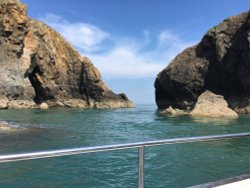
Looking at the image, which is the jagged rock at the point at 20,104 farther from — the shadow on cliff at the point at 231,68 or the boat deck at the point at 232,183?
the boat deck at the point at 232,183

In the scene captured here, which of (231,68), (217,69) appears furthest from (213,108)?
(217,69)

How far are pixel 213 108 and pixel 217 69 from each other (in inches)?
878

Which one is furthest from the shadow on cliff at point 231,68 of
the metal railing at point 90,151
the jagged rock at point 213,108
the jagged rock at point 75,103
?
the metal railing at point 90,151

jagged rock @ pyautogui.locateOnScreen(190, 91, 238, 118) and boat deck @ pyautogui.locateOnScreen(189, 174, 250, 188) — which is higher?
jagged rock @ pyautogui.locateOnScreen(190, 91, 238, 118)

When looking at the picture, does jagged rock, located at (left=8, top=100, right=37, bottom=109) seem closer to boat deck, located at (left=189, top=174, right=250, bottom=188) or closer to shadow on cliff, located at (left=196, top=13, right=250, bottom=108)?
shadow on cliff, located at (left=196, top=13, right=250, bottom=108)

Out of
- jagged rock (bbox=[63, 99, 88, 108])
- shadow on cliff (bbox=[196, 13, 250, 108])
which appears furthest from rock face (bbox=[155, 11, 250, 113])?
jagged rock (bbox=[63, 99, 88, 108])

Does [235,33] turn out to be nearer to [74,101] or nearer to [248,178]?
[74,101]

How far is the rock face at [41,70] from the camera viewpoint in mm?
68812

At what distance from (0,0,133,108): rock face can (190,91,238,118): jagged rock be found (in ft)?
115

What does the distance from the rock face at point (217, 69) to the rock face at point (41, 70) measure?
2147 centimetres

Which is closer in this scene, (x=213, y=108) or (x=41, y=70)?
(x=213, y=108)

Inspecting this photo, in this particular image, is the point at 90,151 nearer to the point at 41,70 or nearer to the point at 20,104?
the point at 20,104

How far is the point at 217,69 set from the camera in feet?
241

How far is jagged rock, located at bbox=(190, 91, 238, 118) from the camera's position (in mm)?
52072
